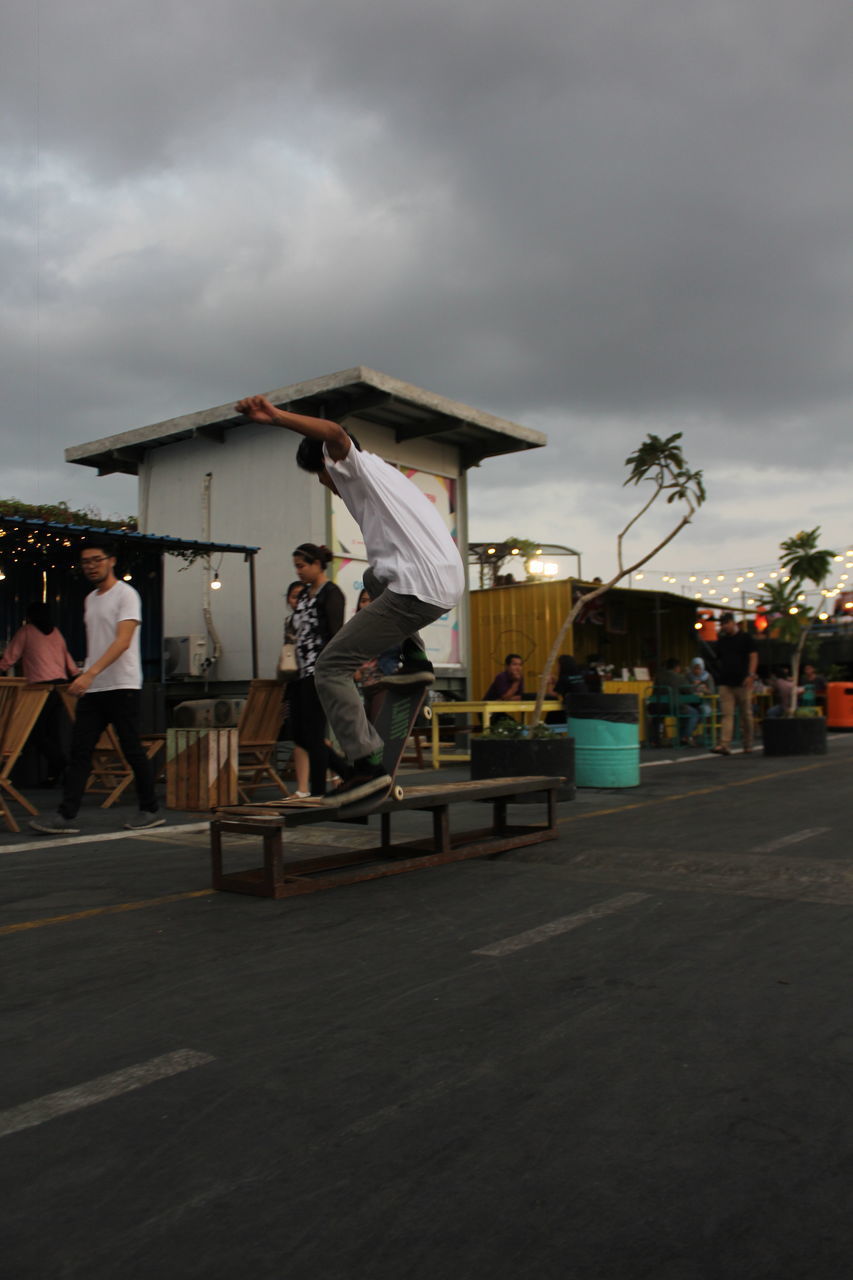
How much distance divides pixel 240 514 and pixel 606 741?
8875mm

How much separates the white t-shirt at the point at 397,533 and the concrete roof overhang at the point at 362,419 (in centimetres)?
1061

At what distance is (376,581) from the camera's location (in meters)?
4.64

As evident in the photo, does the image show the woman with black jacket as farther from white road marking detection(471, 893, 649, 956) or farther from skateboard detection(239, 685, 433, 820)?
white road marking detection(471, 893, 649, 956)

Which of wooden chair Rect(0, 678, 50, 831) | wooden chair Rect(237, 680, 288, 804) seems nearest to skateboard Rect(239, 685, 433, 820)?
wooden chair Rect(0, 678, 50, 831)

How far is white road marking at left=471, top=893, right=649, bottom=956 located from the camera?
3.47m

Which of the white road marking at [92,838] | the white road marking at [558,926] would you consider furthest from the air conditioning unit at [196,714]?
the white road marking at [558,926]

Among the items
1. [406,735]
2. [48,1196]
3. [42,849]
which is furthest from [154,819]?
[48,1196]

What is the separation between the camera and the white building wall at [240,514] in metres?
15.7

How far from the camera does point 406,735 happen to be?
16.6 ft

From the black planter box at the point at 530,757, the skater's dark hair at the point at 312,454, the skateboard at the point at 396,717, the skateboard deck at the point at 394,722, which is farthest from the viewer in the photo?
the black planter box at the point at 530,757

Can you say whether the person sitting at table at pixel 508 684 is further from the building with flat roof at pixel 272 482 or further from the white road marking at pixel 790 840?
the white road marking at pixel 790 840

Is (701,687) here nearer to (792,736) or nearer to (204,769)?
(792,736)

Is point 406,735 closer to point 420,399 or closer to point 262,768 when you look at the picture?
point 262,768

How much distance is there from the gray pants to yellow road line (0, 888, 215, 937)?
3.17 feet
